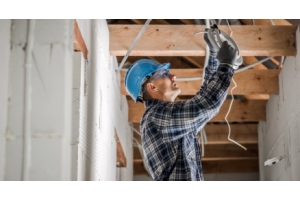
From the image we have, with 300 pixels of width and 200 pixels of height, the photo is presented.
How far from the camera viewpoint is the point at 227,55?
2713 millimetres

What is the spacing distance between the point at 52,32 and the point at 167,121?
0.94 meters

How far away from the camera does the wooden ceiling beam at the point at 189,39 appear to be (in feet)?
13.4

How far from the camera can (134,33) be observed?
407 cm

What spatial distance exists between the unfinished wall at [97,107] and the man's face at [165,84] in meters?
0.34

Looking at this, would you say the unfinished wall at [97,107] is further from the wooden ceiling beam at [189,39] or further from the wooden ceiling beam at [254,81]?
the wooden ceiling beam at [254,81]

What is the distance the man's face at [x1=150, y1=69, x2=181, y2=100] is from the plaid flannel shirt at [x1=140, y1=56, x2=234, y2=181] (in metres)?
0.18

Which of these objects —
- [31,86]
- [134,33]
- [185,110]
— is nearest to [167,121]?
[185,110]

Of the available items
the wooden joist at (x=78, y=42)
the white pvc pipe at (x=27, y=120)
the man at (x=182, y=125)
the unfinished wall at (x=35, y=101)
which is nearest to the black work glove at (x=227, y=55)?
the man at (x=182, y=125)

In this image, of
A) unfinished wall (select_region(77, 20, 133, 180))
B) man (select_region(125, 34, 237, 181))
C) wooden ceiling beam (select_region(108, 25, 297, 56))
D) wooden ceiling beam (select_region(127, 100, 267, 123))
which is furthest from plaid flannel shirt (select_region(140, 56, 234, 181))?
wooden ceiling beam (select_region(127, 100, 267, 123))

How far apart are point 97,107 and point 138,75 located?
0.33 metres

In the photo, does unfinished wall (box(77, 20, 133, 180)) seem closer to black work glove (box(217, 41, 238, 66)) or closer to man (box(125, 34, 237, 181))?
man (box(125, 34, 237, 181))

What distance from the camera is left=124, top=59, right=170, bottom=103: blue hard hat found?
3057 mm

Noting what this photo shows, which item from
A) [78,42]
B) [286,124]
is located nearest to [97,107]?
[78,42]
